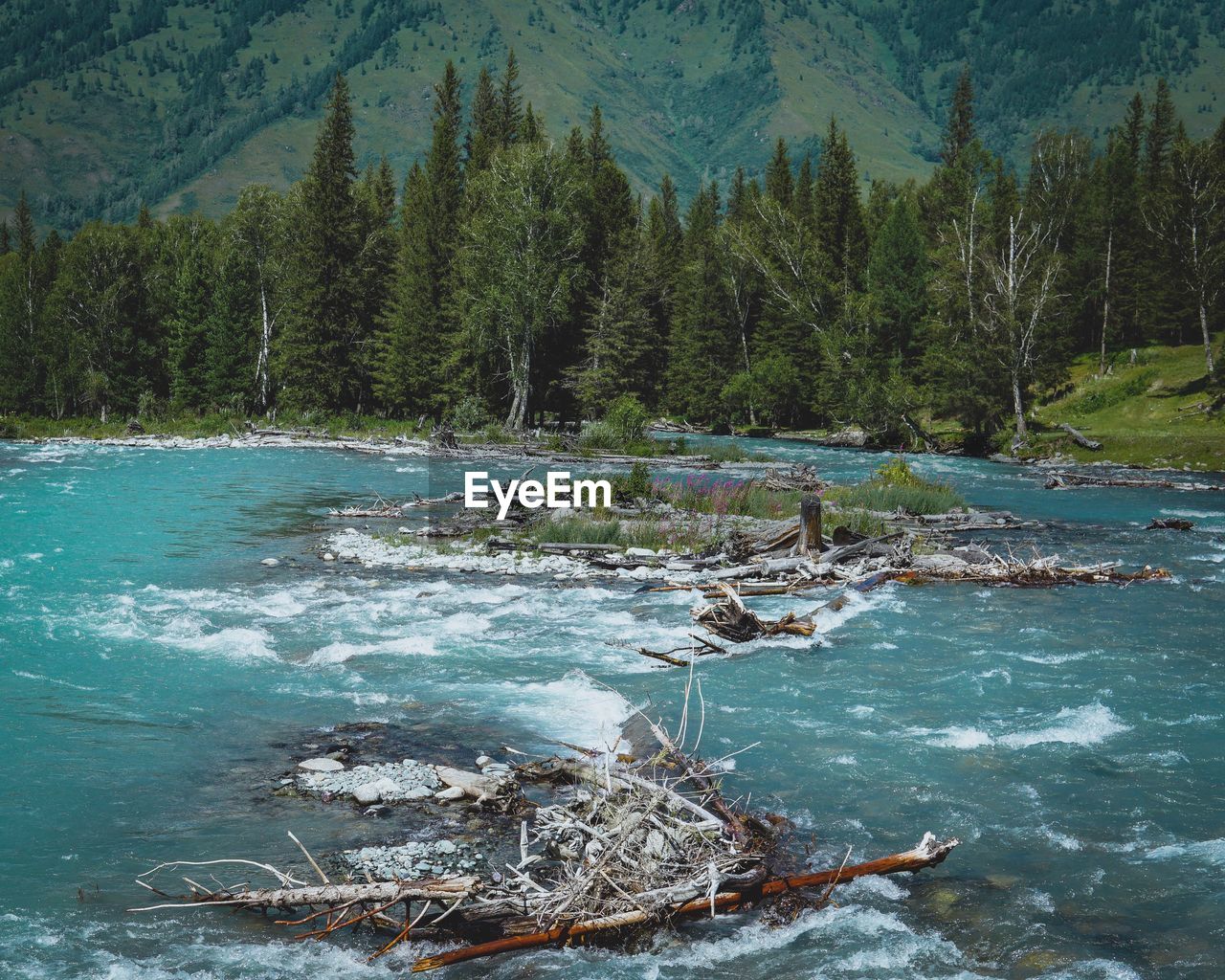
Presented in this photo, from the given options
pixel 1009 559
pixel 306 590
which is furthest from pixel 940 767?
pixel 306 590

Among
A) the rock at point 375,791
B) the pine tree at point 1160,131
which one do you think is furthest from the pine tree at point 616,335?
A: the rock at point 375,791

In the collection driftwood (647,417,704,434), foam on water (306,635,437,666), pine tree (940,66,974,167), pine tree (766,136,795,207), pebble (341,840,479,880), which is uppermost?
pine tree (940,66,974,167)

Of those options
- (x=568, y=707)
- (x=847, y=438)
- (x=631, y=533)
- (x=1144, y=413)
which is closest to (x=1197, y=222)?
(x=1144, y=413)

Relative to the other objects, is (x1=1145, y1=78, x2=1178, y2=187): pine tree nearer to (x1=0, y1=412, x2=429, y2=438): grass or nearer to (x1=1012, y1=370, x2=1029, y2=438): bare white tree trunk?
(x1=1012, y1=370, x2=1029, y2=438): bare white tree trunk

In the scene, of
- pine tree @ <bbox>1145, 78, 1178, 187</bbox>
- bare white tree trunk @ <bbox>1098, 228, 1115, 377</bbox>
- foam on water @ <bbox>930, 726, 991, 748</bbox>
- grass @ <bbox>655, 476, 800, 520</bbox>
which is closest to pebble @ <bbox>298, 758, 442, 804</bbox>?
foam on water @ <bbox>930, 726, 991, 748</bbox>

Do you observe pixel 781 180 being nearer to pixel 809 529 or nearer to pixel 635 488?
pixel 635 488

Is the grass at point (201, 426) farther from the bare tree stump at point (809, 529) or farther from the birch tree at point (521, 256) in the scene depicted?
the bare tree stump at point (809, 529)

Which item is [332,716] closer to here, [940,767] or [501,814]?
[501,814]
